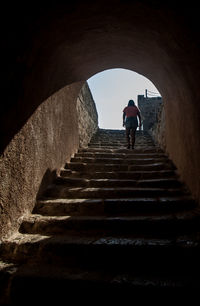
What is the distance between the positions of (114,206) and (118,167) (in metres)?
1.30

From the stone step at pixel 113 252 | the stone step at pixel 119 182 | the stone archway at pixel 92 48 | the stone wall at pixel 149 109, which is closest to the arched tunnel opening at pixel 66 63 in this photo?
the stone archway at pixel 92 48

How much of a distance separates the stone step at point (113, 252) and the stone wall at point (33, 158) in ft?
1.07

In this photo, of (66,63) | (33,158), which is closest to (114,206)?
(33,158)

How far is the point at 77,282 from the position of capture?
5.14 feet

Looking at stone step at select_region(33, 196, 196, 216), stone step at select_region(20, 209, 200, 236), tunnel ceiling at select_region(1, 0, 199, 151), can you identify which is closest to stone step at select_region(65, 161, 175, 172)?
stone step at select_region(33, 196, 196, 216)

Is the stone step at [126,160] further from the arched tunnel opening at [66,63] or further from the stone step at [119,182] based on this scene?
the stone step at [119,182]

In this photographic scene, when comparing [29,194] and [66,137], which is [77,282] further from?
[66,137]

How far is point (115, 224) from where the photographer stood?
7.34 ft

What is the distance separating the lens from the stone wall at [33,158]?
2.04m

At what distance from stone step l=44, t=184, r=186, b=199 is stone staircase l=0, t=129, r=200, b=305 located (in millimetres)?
14

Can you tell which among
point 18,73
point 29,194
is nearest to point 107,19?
point 18,73

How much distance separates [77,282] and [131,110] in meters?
4.95

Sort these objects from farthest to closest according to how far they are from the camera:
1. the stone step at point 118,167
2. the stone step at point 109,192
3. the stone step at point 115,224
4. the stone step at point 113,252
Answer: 1. the stone step at point 118,167
2. the stone step at point 109,192
3. the stone step at point 115,224
4. the stone step at point 113,252

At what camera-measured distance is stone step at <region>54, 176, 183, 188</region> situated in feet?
10.1
